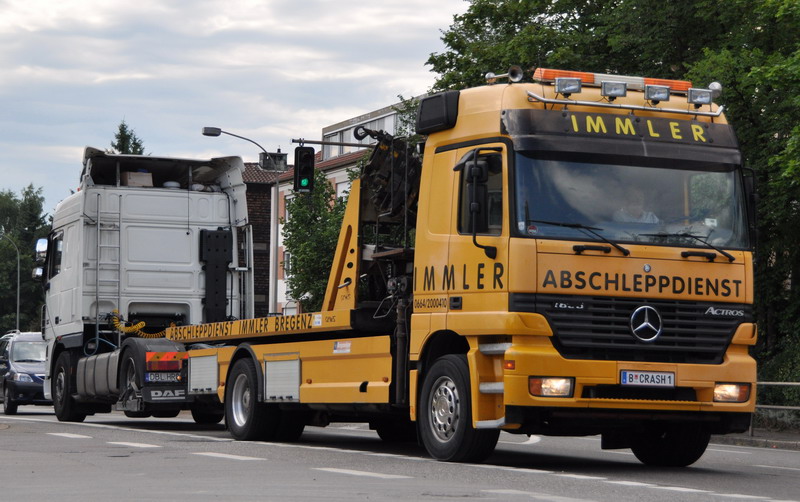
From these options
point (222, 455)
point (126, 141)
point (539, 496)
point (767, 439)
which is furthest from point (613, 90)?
point (126, 141)

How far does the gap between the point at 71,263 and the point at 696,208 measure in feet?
40.8

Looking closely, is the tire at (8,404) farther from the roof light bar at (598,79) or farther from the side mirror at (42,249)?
the roof light bar at (598,79)

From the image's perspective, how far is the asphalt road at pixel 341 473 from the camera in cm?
1041

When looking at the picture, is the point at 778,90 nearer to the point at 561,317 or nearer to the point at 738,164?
the point at 738,164

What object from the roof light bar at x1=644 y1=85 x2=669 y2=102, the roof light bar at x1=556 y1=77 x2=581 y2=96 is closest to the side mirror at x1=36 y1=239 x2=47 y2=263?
the roof light bar at x1=556 y1=77 x2=581 y2=96

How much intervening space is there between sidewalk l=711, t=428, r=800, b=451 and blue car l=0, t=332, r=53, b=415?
14.1 metres

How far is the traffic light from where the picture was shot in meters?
27.3

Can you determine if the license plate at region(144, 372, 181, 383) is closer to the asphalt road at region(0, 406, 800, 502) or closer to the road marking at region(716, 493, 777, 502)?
the asphalt road at region(0, 406, 800, 502)

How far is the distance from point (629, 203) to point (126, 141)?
301 feet

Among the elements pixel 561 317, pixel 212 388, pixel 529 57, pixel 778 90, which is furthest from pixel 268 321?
pixel 529 57

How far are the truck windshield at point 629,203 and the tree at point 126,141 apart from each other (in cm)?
9032

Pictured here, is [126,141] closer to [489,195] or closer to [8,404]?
[8,404]

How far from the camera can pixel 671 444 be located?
14.4 meters

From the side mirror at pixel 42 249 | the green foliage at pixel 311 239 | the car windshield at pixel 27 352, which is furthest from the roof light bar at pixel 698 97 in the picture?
the green foliage at pixel 311 239
